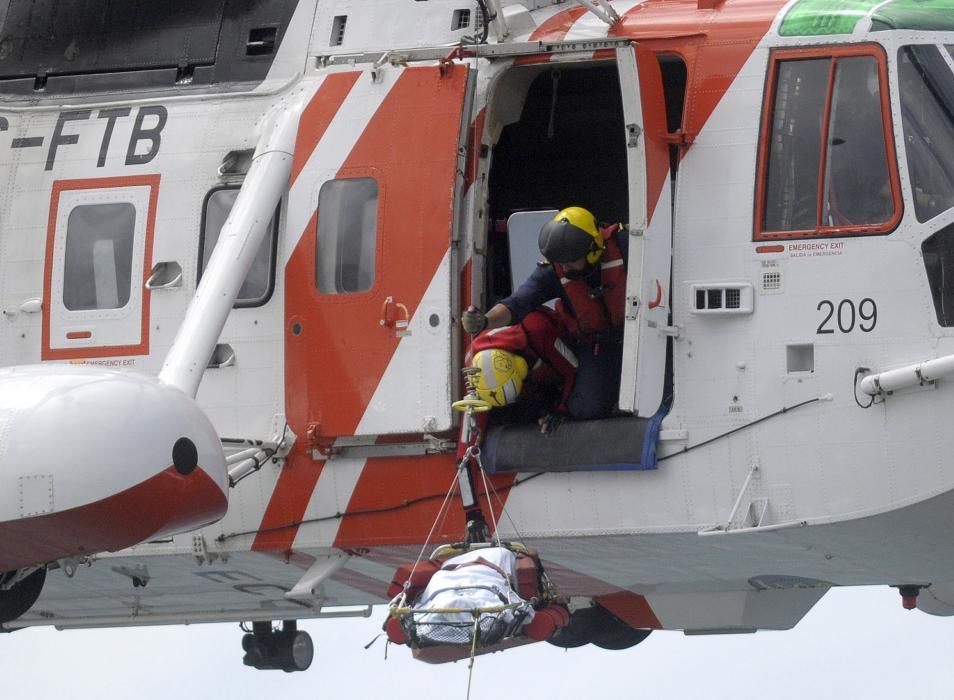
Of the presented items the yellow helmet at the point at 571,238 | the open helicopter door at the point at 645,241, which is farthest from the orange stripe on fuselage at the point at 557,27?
the yellow helmet at the point at 571,238

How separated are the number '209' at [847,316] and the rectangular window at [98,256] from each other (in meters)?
3.72

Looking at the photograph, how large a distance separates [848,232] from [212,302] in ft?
9.92

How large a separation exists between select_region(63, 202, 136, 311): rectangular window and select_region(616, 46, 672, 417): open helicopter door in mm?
2882

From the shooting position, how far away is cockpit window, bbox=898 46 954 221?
353 inches

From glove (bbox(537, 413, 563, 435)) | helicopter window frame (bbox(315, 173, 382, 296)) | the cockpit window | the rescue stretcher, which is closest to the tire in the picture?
glove (bbox(537, 413, 563, 435))

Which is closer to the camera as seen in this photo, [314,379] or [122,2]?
[314,379]

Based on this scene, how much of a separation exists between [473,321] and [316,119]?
1438mm

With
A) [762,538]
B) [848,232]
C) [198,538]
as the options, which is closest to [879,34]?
[848,232]

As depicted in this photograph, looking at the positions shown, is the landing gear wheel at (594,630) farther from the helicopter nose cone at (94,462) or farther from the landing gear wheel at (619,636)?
the helicopter nose cone at (94,462)

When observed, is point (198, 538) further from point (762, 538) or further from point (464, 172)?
point (762, 538)

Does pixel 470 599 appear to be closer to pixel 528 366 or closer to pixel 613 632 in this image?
pixel 528 366

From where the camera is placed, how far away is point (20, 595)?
10250 mm

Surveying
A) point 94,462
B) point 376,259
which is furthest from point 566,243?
point 94,462

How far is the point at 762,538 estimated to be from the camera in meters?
9.08
